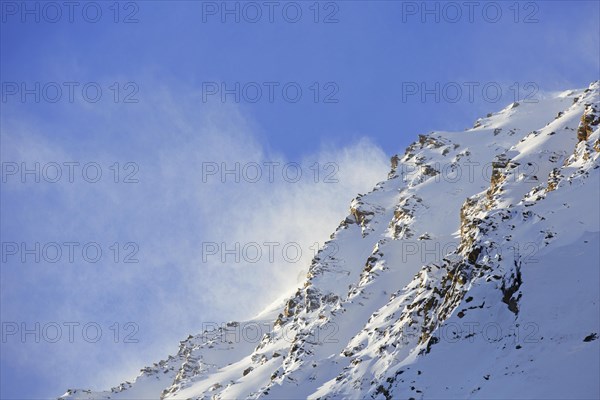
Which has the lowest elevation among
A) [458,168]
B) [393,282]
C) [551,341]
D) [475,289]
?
[551,341]

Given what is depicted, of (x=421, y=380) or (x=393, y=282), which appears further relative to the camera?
(x=393, y=282)

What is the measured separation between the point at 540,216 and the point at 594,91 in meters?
55.8

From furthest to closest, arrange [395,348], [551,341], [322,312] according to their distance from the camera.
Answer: [322,312] → [395,348] → [551,341]

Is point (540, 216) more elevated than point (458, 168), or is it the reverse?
point (458, 168)

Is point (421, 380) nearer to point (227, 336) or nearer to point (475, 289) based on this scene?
point (475, 289)

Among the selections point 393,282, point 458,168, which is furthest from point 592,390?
point 458,168

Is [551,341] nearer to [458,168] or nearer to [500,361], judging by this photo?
[500,361]

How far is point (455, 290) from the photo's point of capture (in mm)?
58250

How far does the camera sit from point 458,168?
128250mm

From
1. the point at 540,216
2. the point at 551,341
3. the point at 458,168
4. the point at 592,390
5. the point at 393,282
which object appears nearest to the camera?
the point at 592,390

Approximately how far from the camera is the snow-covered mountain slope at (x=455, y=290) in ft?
150

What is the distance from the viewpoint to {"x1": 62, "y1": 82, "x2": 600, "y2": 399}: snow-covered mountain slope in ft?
150

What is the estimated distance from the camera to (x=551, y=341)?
4394 cm

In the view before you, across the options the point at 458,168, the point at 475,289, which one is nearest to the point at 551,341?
the point at 475,289
